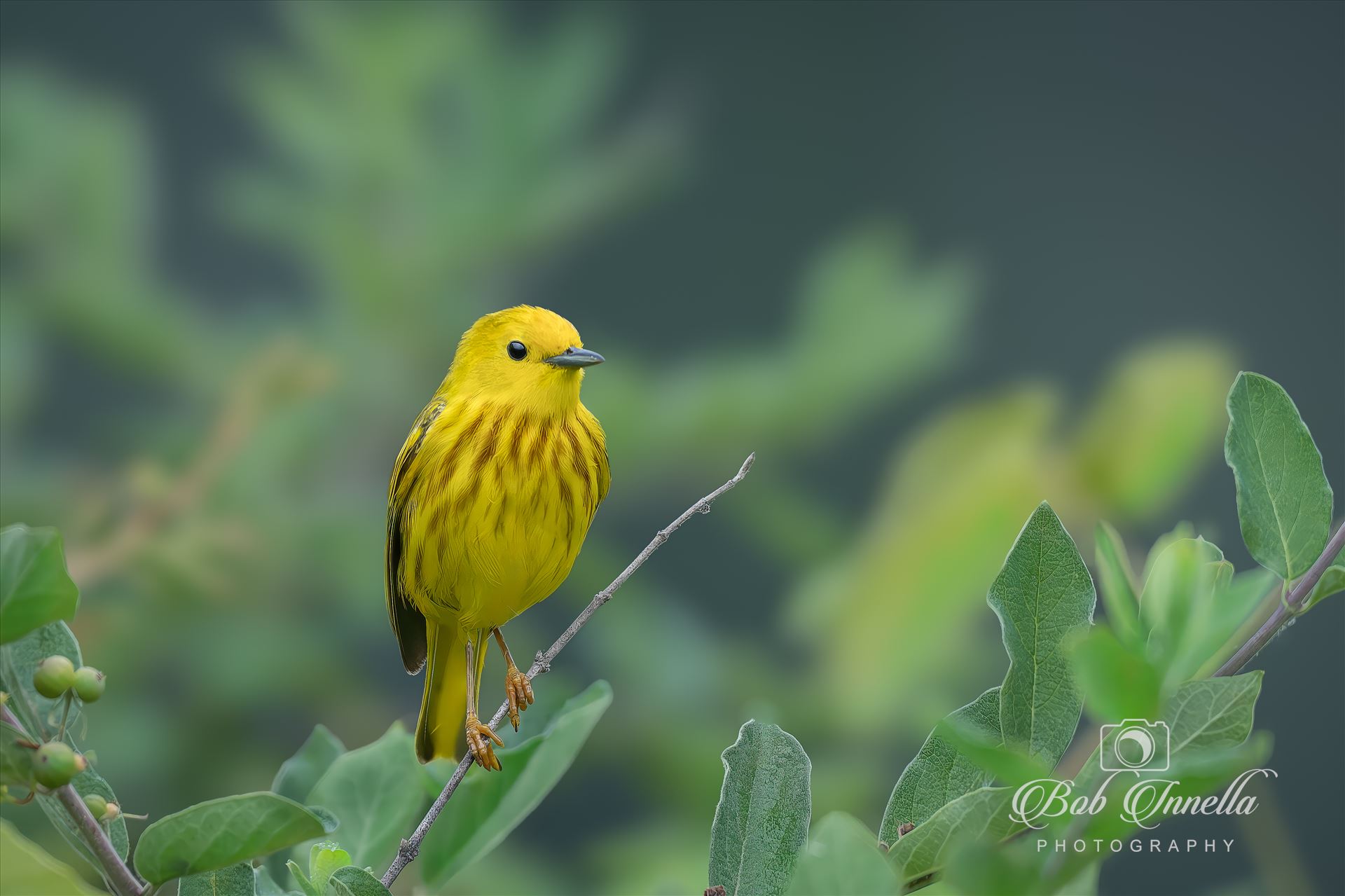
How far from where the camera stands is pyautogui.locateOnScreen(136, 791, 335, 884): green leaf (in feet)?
Answer: 0.70

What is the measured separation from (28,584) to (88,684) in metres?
0.03

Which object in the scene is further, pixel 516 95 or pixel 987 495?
pixel 516 95

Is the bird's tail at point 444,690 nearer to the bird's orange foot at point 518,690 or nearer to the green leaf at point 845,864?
the bird's orange foot at point 518,690

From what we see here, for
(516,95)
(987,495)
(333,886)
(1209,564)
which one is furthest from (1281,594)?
(516,95)

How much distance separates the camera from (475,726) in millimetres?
511

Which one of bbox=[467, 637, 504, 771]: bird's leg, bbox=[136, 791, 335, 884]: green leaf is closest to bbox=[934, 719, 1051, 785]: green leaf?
bbox=[136, 791, 335, 884]: green leaf

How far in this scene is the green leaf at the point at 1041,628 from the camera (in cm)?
23

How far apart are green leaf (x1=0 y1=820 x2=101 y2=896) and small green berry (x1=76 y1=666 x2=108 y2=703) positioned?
0.03 meters

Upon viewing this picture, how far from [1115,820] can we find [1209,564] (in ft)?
0.20

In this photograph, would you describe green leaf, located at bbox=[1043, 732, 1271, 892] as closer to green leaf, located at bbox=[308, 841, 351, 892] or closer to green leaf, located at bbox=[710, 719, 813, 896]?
green leaf, located at bbox=[710, 719, 813, 896]

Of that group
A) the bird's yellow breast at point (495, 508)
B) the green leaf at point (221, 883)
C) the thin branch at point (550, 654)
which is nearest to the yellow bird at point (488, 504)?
the bird's yellow breast at point (495, 508)

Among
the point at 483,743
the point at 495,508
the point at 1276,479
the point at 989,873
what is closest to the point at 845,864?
the point at 989,873

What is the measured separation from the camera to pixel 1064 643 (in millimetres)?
229

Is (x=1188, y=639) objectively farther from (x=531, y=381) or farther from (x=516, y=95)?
(x=516, y=95)
